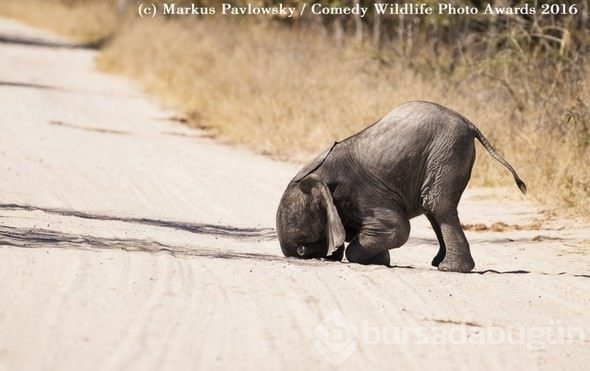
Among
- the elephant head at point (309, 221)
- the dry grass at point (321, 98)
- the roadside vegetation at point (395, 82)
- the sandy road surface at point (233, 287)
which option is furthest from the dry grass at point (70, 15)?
the elephant head at point (309, 221)

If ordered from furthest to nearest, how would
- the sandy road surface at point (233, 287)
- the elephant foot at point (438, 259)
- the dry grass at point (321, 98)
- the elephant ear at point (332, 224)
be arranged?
the dry grass at point (321, 98), the elephant foot at point (438, 259), the elephant ear at point (332, 224), the sandy road surface at point (233, 287)

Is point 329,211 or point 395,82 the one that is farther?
point 395,82

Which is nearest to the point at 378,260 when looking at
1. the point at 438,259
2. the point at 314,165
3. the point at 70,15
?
the point at 438,259

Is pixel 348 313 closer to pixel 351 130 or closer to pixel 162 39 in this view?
pixel 351 130

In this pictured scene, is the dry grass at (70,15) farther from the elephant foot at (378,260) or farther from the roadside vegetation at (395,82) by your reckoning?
the elephant foot at (378,260)

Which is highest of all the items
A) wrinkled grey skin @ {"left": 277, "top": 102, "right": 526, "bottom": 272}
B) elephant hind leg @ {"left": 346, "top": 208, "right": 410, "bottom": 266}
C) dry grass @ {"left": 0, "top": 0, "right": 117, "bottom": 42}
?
wrinkled grey skin @ {"left": 277, "top": 102, "right": 526, "bottom": 272}

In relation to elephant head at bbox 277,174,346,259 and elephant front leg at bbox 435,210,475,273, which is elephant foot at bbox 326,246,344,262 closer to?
elephant head at bbox 277,174,346,259

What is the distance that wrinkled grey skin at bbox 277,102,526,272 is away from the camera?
882 cm

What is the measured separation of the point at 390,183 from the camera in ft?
29.0

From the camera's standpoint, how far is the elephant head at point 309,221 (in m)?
8.72

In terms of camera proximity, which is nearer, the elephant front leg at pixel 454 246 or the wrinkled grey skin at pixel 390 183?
the wrinkled grey skin at pixel 390 183

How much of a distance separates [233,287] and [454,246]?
1781mm

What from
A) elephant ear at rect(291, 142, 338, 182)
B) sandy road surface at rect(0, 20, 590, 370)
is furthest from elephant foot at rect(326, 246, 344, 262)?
elephant ear at rect(291, 142, 338, 182)

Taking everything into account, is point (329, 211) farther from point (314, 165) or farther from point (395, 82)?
point (395, 82)
